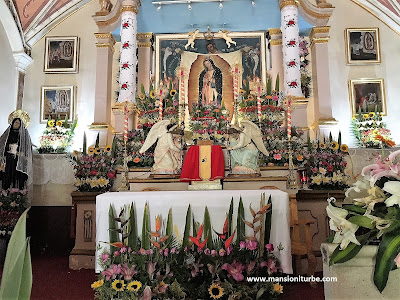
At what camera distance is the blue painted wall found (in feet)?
29.5

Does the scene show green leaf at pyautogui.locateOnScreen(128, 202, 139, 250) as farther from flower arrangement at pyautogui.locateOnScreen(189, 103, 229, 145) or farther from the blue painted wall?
the blue painted wall

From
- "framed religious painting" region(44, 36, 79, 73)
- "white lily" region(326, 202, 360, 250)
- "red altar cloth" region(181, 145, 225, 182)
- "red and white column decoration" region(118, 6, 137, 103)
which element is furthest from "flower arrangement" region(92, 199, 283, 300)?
"framed religious painting" region(44, 36, 79, 73)

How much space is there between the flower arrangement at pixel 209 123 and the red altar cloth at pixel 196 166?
1.25 metres

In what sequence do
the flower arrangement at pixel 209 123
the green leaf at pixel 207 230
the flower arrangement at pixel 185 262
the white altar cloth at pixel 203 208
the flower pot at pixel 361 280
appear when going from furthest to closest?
1. the flower arrangement at pixel 209 123
2. the white altar cloth at pixel 203 208
3. the green leaf at pixel 207 230
4. the flower arrangement at pixel 185 262
5. the flower pot at pixel 361 280

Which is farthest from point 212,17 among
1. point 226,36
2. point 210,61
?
point 210,61

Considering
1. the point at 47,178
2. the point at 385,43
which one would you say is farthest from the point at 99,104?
the point at 385,43

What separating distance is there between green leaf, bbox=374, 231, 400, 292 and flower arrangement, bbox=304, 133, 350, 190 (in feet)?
13.7

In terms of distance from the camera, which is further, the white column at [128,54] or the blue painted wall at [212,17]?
the blue painted wall at [212,17]

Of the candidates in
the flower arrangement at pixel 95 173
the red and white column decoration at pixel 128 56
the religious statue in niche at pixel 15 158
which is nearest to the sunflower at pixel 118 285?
the flower arrangement at pixel 95 173

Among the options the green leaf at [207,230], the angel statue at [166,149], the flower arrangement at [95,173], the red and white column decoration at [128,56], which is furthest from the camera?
the red and white column decoration at [128,56]

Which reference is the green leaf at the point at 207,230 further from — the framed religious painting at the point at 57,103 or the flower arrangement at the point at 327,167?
the framed religious painting at the point at 57,103

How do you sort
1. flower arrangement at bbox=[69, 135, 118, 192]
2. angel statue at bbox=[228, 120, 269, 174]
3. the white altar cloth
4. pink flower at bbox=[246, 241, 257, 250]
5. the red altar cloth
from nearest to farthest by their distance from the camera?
pink flower at bbox=[246, 241, 257, 250], the white altar cloth, the red altar cloth, angel statue at bbox=[228, 120, 269, 174], flower arrangement at bbox=[69, 135, 118, 192]

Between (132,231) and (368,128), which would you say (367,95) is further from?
(132,231)

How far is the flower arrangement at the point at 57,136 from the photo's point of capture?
8.30 meters
